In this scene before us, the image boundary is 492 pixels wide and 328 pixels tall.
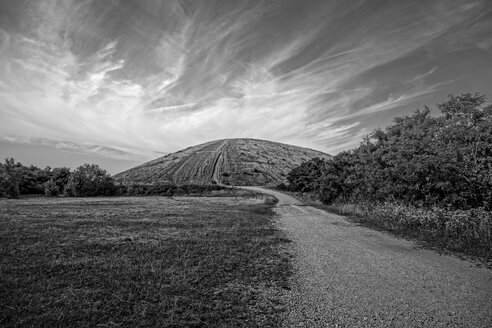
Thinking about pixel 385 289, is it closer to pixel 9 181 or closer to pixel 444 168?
pixel 444 168

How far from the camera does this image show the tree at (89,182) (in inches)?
1911

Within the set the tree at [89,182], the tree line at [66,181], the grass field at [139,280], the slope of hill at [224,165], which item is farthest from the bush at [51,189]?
the grass field at [139,280]

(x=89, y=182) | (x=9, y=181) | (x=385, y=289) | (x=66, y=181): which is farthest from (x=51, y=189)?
(x=385, y=289)

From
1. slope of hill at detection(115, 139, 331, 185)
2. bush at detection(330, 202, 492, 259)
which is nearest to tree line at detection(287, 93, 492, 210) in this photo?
bush at detection(330, 202, 492, 259)

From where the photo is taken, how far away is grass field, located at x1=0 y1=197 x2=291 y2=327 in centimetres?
499

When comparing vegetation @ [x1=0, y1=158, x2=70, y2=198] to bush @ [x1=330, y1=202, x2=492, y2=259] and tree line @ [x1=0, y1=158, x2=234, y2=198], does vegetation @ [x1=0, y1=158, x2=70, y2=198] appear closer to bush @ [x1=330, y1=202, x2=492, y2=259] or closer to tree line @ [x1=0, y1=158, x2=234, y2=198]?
tree line @ [x1=0, y1=158, x2=234, y2=198]

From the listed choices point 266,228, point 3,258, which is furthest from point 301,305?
point 266,228

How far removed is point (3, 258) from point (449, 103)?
34.0m

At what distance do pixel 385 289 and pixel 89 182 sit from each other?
54.7 m

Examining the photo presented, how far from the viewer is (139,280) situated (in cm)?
680

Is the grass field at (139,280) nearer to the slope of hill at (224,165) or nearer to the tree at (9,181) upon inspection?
the tree at (9,181)

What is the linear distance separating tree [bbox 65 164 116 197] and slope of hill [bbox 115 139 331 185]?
65.6 feet

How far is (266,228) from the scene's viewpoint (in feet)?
51.6

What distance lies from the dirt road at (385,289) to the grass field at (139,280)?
729mm
